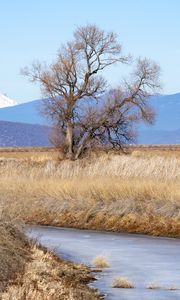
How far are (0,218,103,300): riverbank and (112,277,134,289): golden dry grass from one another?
526mm

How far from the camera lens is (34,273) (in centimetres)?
1307

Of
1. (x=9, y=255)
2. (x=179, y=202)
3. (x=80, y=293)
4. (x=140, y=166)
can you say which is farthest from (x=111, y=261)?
(x=140, y=166)

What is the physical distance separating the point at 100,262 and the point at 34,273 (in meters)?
3.17

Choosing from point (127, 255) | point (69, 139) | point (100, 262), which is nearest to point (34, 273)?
point (100, 262)

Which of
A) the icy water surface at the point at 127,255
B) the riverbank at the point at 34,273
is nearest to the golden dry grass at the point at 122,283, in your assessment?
the icy water surface at the point at 127,255

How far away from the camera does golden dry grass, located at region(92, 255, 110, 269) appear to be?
52.4 feet

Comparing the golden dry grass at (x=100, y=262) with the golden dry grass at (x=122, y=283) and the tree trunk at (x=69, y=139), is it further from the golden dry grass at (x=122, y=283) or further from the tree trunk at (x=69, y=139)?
the tree trunk at (x=69, y=139)

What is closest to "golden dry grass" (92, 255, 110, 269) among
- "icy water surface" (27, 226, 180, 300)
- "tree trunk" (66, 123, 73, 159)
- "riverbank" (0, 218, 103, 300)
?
"icy water surface" (27, 226, 180, 300)

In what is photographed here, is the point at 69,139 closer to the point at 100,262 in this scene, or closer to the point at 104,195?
the point at 104,195

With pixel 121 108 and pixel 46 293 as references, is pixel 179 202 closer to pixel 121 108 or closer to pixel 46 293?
pixel 46 293

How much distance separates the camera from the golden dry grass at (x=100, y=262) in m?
16.0

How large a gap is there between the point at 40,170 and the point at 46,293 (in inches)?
900

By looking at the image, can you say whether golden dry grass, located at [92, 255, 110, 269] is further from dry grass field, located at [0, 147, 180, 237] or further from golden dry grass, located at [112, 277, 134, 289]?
dry grass field, located at [0, 147, 180, 237]

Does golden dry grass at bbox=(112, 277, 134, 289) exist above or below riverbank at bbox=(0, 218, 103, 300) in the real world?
below
